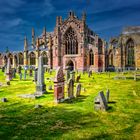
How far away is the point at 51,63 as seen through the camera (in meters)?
65.9

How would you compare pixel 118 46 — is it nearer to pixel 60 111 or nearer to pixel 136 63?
pixel 136 63

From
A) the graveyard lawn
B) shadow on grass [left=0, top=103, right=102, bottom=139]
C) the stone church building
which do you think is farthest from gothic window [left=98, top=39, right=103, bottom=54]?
shadow on grass [left=0, top=103, right=102, bottom=139]

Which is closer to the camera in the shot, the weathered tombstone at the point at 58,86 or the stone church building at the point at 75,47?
the weathered tombstone at the point at 58,86

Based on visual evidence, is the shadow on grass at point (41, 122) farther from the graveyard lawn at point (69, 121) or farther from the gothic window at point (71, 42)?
the gothic window at point (71, 42)

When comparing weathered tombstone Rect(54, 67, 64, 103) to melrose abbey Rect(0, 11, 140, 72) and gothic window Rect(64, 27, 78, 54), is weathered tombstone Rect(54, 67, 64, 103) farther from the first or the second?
gothic window Rect(64, 27, 78, 54)

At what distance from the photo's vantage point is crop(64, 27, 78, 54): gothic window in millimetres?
63719

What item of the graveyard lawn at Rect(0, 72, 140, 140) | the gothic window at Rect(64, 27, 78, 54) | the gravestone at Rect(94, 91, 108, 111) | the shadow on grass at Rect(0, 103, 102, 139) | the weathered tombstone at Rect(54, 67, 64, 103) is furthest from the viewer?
the gothic window at Rect(64, 27, 78, 54)

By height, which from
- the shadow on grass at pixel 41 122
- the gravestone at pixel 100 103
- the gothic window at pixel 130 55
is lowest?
the shadow on grass at pixel 41 122

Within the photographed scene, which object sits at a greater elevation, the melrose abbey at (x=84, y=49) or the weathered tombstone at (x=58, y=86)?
the melrose abbey at (x=84, y=49)

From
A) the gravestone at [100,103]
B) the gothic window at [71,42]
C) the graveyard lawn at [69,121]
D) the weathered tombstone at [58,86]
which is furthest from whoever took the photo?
the gothic window at [71,42]

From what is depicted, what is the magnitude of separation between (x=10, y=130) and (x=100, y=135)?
3.67m

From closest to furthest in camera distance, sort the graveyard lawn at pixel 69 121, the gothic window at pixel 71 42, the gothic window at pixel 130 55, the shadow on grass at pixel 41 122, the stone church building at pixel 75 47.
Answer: the graveyard lawn at pixel 69 121, the shadow on grass at pixel 41 122, the stone church building at pixel 75 47, the gothic window at pixel 71 42, the gothic window at pixel 130 55

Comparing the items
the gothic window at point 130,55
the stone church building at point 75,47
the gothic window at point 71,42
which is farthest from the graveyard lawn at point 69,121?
the gothic window at point 130,55

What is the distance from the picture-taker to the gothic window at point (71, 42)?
6372cm
